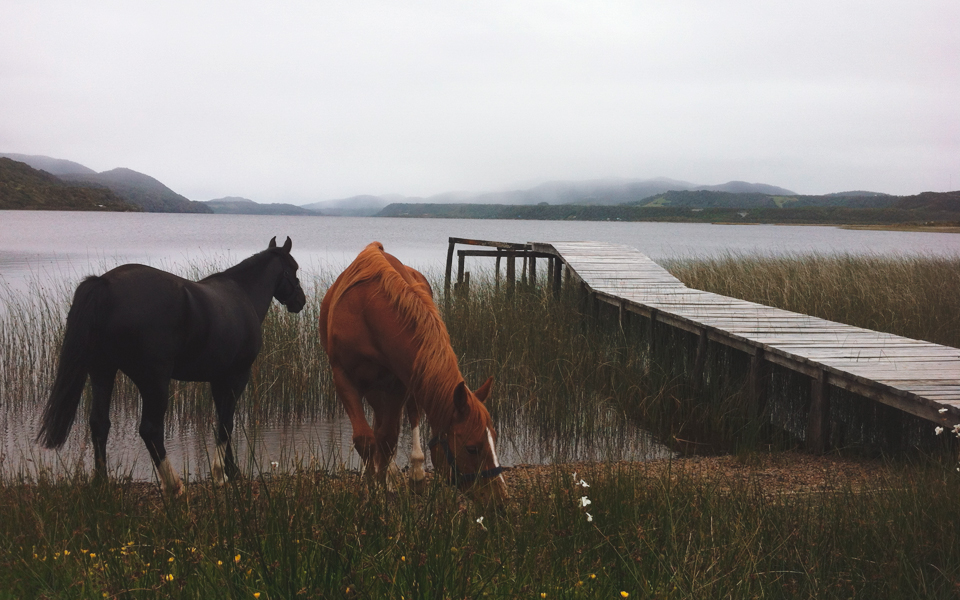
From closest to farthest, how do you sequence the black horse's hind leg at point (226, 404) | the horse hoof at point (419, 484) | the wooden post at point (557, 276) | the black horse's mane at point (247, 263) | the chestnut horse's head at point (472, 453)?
the chestnut horse's head at point (472, 453) → the horse hoof at point (419, 484) → the black horse's hind leg at point (226, 404) → the black horse's mane at point (247, 263) → the wooden post at point (557, 276)

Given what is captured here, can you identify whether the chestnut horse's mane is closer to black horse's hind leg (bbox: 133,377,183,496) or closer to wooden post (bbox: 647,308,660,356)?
black horse's hind leg (bbox: 133,377,183,496)

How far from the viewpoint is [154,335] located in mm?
3500

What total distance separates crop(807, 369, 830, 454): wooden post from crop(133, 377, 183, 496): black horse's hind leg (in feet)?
14.5

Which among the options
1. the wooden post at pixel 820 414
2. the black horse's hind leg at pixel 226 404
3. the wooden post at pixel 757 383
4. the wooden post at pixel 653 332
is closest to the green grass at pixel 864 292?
the wooden post at pixel 653 332

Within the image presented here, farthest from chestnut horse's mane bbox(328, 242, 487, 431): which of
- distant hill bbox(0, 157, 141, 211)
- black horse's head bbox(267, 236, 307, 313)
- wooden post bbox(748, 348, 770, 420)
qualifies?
distant hill bbox(0, 157, 141, 211)

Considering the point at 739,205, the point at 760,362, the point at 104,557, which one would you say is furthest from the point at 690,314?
the point at 739,205

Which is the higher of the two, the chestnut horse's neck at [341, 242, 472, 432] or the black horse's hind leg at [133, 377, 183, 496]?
the chestnut horse's neck at [341, 242, 472, 432]

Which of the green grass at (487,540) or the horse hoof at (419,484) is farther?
the horse hoof at (419,484)

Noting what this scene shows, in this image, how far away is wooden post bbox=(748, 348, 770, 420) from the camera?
5.73 meters

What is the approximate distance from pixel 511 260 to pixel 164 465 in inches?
329

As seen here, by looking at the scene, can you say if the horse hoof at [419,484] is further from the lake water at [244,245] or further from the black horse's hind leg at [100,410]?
the lake water at [244,245]

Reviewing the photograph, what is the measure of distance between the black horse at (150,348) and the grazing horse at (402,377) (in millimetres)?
720

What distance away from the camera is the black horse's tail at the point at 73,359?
3289 mm

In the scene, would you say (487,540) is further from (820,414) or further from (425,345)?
(820,414)
